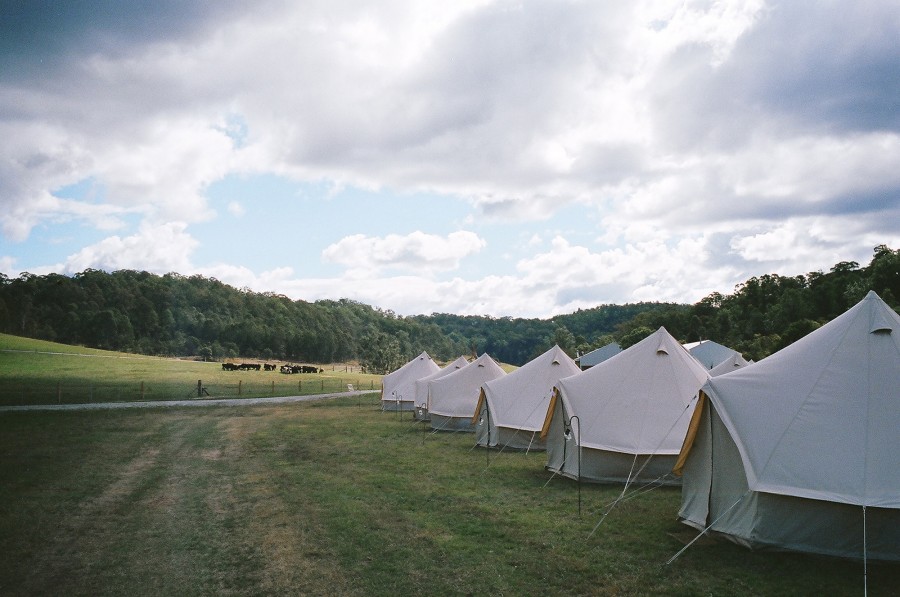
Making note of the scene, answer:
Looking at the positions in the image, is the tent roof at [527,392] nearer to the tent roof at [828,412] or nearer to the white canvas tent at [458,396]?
the white canvas tent at [458,396]

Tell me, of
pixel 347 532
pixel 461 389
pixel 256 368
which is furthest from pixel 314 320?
pixel 347 532

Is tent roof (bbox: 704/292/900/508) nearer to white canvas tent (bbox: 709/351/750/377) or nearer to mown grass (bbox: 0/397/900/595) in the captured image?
mown grass (bbox: 0/397/900/595)

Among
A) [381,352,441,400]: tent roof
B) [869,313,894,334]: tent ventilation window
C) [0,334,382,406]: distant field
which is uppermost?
[869,313,894,334]: tent ventilation window

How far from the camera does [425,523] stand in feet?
37.3

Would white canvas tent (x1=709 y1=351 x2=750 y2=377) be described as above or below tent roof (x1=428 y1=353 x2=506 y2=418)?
above

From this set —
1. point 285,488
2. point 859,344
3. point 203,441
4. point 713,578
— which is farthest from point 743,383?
point 203,441

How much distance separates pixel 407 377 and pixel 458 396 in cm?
1214

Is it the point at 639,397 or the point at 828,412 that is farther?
the point at 639,397

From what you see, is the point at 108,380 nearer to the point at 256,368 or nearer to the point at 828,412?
the point at 256,368

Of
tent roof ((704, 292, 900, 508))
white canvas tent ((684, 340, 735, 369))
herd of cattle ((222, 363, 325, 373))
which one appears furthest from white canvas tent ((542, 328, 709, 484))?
herd of cattle ((222, 363, 325, 373))

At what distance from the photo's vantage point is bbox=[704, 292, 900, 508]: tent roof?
27.8 ft

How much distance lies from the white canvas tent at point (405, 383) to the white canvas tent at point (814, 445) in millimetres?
28503

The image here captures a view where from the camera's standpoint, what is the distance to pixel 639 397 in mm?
15656

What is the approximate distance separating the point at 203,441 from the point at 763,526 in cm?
2087
